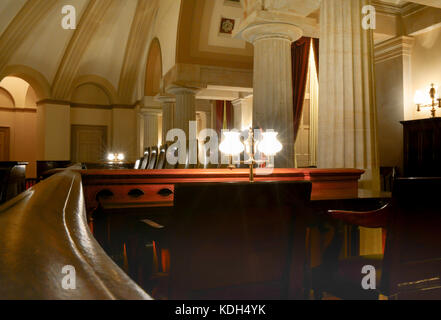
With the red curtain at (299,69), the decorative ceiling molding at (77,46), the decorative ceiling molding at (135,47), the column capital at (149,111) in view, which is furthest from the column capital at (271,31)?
the decorative ceiling molding at (77,46)

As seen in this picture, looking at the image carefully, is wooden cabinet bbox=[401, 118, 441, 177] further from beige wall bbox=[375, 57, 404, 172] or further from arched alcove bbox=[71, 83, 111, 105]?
arched alcove bbox=[71, 83, 111, 105]

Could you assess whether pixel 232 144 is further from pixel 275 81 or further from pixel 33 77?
pixel 33 77

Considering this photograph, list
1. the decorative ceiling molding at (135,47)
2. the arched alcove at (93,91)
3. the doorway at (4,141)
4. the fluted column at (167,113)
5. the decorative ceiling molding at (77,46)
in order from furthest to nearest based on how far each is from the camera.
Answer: the doorway at (4,141), the arched alcove at (93,91), the decorative ceiling molding at (135,47), the decorative ceiling molding at (77,46), the fluted column at (167,113)

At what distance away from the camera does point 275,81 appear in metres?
5.40

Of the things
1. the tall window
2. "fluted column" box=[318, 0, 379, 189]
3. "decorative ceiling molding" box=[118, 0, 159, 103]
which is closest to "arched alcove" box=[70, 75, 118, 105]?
"decorative ceiling molding" box=[118, 0, 159, 103]

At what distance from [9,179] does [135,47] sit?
12.3m

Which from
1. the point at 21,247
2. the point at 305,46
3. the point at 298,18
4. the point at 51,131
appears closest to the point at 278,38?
the point at 298,18

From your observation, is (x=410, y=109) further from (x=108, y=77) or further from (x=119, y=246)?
(x=108, y=77)

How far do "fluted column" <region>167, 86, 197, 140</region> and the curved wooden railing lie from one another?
926cm

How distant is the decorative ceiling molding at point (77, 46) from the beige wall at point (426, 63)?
10404mm

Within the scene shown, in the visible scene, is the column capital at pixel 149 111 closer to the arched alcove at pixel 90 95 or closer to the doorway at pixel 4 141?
the arched alcove at pixel 90 95

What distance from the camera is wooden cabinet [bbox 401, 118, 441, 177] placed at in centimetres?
716

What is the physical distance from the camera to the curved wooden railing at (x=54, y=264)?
0.29 meters

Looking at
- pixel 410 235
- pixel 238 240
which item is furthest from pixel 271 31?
pixel 238 240
